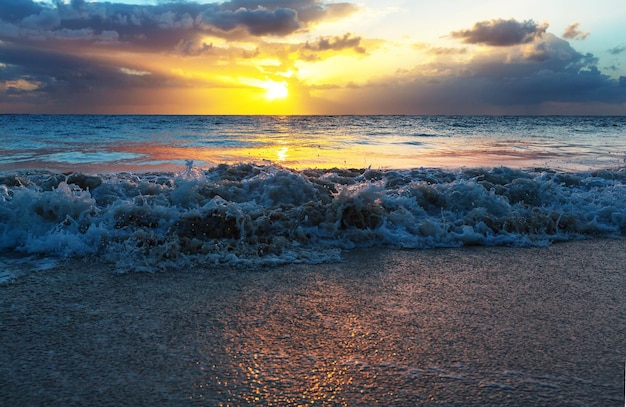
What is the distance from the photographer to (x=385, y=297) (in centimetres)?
330

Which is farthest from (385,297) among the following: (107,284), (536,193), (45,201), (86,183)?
(86,183)

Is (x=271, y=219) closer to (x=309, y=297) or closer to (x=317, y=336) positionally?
(x=309, y=297)

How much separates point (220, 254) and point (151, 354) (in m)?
1.81

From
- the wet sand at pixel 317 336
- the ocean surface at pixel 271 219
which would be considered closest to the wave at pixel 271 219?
the ocean surface at pixel 271 219

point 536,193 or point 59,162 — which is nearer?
point 536,193

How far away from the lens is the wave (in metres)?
4.34

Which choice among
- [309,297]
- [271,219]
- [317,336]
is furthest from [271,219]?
[317,336]

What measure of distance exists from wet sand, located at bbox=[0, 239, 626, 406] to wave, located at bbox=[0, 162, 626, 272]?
45cm

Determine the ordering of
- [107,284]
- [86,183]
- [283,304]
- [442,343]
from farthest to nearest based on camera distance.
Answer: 1. [86,183]
2. [107,284]
3. [283,304]
4. [442,343]

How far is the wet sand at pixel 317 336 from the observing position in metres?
2.10

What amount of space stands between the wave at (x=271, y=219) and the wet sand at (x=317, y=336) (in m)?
0.45

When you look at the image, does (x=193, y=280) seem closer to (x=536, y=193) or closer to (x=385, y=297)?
(x=385, y=297)

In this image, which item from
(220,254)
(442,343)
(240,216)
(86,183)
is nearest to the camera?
(442,343)

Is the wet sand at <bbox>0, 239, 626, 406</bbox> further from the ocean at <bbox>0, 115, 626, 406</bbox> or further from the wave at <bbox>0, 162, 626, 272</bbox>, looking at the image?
the wave at <bbox>0, 162, 626, 272</bbox>
